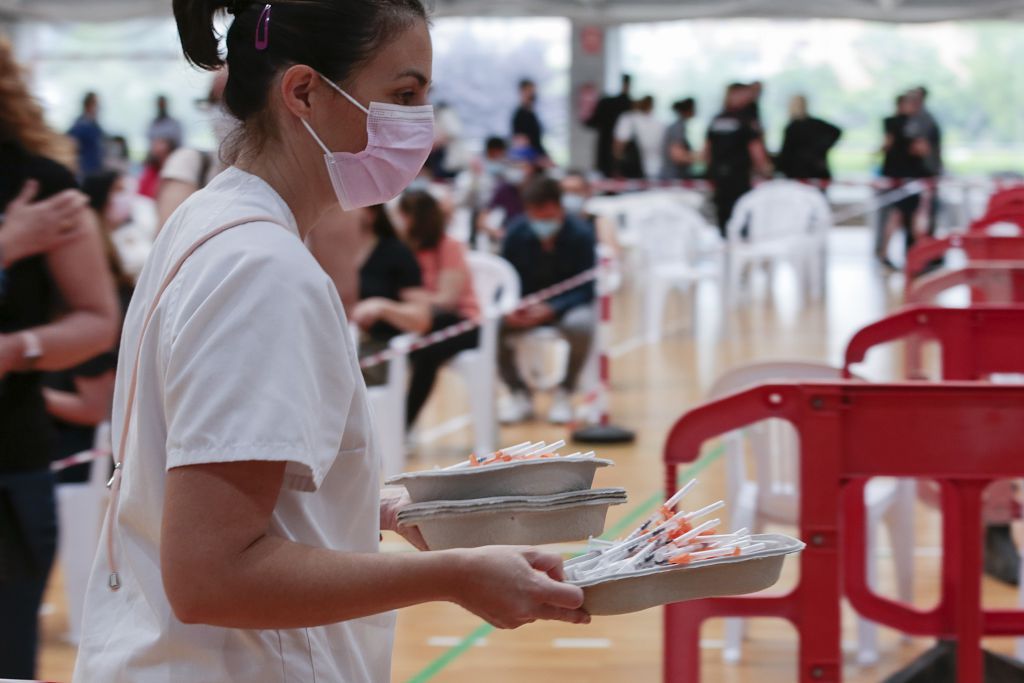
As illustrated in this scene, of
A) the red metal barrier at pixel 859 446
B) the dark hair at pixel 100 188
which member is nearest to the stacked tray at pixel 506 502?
the red metal barrier at pixel 859 446

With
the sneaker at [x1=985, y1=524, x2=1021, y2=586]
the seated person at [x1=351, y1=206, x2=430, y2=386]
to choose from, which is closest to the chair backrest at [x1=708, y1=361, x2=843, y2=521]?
the sneaker at [x1=985, y1=524, x2=1021, y2=586]

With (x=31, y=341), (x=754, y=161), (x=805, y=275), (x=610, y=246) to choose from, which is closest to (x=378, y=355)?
(x=31, y=341)

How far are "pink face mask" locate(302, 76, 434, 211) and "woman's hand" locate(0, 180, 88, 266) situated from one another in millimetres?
1162

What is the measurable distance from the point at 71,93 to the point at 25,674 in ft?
69.3

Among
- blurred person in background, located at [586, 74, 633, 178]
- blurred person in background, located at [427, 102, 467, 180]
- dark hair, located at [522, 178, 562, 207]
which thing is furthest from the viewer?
blurred person in background, located at [586, 74, 633, 178]

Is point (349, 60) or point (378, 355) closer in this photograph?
point (349, 60)

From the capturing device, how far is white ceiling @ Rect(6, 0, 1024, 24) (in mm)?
18656

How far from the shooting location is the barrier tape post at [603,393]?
6.96 m

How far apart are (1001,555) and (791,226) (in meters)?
8.04

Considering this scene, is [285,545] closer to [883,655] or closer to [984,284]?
[883,655]

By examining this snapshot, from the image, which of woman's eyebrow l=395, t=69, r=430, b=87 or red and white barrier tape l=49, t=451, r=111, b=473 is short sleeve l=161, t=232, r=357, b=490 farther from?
red and white barrier tape l=49, t=451, r=111, b=473

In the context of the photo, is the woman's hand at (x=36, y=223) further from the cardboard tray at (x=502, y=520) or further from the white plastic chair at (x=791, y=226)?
the white plastic chair at (x=791, y=226)

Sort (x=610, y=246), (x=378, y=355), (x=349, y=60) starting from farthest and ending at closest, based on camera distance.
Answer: (x=610, y=246), (x=378, y=355), (x=349, y=60)

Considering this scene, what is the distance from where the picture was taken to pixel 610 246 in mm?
10047
